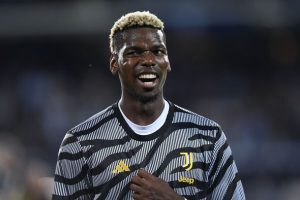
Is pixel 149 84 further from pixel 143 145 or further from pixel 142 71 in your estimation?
pixel 143 145

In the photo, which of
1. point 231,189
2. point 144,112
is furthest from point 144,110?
point 231,189

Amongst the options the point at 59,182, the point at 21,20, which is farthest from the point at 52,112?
the point at 59,182

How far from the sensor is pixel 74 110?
16.0 meters

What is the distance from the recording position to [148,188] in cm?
466

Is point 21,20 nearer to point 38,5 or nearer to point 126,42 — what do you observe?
point 38,5

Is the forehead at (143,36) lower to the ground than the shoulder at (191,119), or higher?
higher

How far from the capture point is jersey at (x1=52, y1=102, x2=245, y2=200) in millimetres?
4797

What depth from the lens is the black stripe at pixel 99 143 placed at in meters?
4.85

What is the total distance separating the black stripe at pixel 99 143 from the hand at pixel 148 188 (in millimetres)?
278

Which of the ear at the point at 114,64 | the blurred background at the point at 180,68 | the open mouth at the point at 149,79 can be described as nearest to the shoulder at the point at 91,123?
the ear at the point at 114,64

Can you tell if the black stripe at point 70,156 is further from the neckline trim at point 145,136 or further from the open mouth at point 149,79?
the open mouth at point 149,79

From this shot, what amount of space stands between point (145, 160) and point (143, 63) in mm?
500

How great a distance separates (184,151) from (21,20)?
1322 cm

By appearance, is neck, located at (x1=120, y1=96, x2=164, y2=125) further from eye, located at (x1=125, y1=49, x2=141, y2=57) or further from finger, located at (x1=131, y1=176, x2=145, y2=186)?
finger, located at (x1=131, y1=176, x2=145, y2=186)
